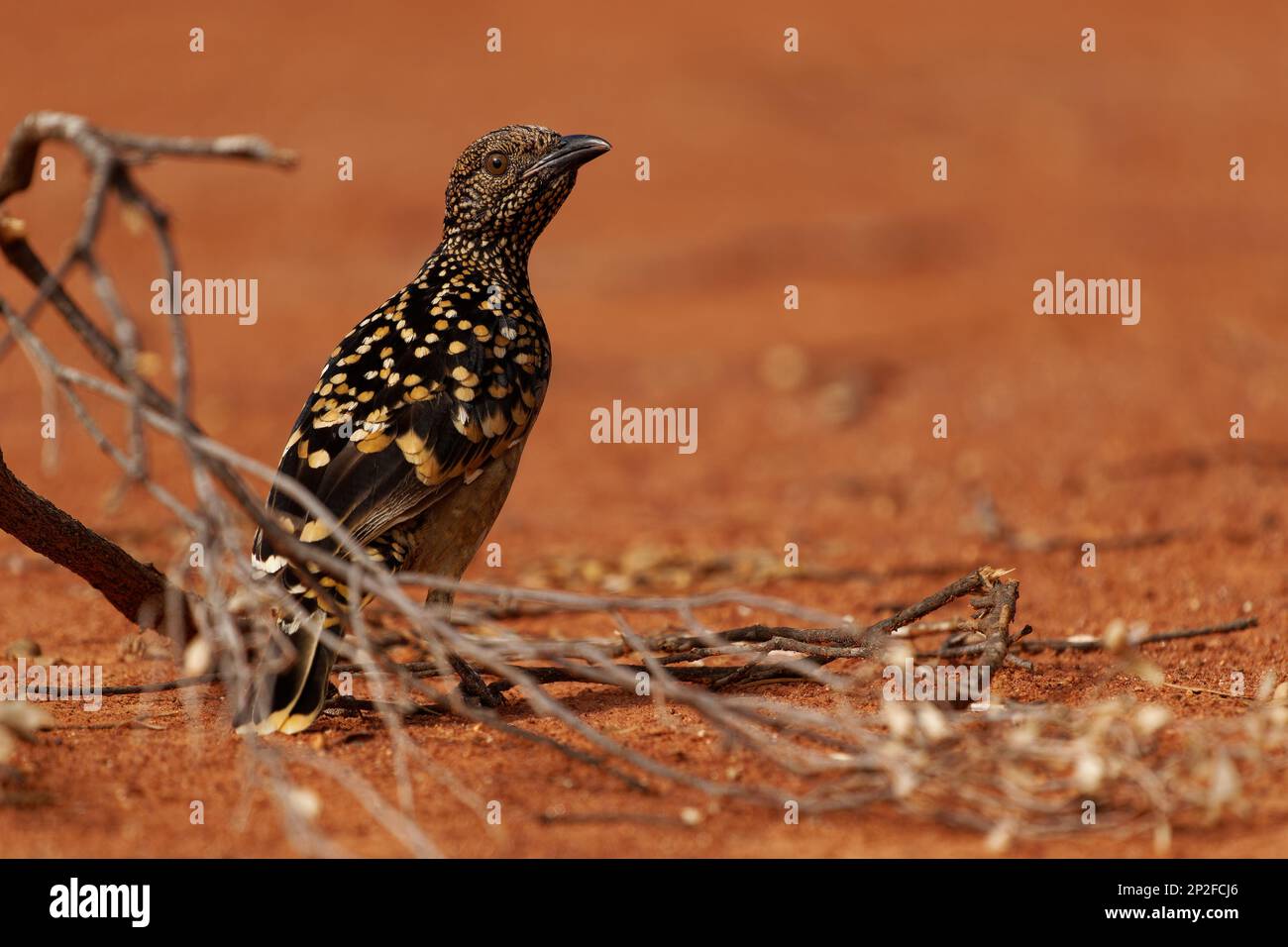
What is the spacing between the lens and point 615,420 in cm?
1123

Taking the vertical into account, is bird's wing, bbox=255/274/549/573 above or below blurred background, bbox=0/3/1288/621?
below

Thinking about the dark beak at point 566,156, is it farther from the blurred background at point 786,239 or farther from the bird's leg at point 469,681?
the blurred background at point 786,239

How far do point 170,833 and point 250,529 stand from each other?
14.6 feet

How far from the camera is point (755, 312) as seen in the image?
13.7m

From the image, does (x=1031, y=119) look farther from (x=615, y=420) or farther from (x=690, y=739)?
(x=690, y=739)

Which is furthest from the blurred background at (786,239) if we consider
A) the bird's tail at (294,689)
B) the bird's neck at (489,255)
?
the bird's tail at (294,689)

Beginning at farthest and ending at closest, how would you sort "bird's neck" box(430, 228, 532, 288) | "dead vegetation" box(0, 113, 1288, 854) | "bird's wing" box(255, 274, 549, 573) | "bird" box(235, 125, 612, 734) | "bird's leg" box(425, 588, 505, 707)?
"bird's neck" box(430, 228, 532, 288), "bird's leg" box(425, 588, 505, 707), "bird's wing" box(255, 274, 549, 573), "bird" box(235, 125, 612, 734), "dead vegetation" box(0, 113, 1288, 854)

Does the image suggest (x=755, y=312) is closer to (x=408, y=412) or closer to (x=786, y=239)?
(x=786, y=239)

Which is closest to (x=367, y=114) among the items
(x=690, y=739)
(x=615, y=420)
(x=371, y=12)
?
(x=371, y=12)

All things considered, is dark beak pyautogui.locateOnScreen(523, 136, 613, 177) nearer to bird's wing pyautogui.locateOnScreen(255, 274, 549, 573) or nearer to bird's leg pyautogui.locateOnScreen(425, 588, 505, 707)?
bird's wing pyautogui.locateOnScreen(255, 274, 549, 573)

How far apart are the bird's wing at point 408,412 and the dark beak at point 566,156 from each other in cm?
69

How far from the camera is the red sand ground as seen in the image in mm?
4430

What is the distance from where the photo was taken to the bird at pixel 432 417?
15.1 ft

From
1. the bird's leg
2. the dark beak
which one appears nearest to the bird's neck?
the dark beak
